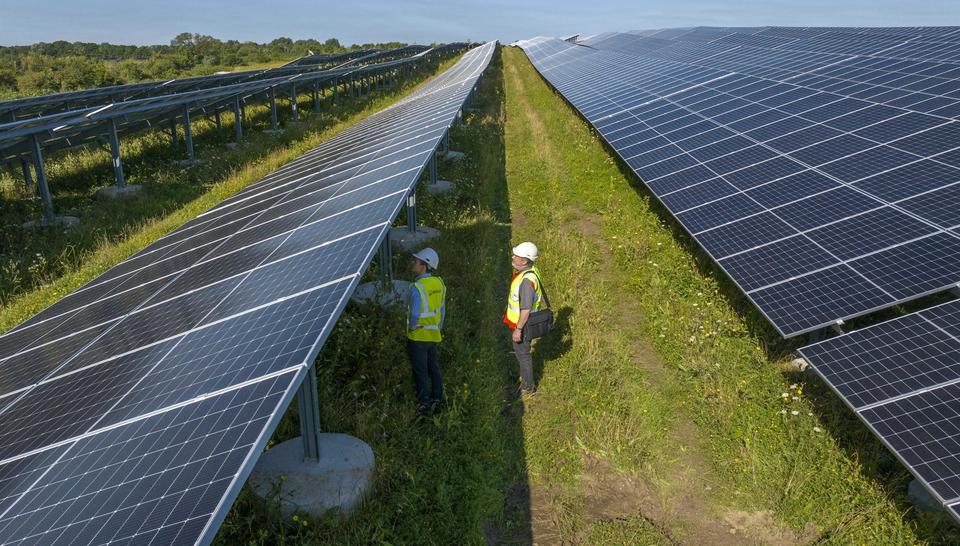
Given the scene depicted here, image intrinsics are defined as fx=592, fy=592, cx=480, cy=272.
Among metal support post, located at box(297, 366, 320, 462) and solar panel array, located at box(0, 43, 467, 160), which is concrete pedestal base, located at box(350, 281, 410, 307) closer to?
metal support post, located at box(297, 366, 320, 462)

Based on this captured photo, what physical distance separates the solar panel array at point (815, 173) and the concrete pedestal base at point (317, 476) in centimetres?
523

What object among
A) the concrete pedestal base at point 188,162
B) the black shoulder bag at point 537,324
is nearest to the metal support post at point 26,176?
the concrete pedestal base at point 188,162

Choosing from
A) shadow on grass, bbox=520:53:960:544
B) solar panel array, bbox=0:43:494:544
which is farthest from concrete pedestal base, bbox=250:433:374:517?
shadow on grass, bbox=520:53:960:544

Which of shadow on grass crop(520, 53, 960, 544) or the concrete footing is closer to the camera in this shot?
shadow on grass crop(520, 53, 960, 544)

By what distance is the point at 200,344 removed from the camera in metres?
5.32

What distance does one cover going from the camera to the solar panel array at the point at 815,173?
25.1ft

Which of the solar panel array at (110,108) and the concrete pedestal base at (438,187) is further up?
the solar panel array at (110,108)

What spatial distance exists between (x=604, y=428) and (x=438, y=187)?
1065 centimetres

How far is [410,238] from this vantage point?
12742 millimetres

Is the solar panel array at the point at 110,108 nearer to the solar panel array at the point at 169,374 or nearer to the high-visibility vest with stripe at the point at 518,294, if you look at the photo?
the solar panel array at the point at 169,374

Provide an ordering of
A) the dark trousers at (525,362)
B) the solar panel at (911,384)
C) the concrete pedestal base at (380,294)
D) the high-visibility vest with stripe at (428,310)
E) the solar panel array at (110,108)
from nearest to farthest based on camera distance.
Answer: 1. the solar panel at (911,384)
2. the high-visibility vest with stripe at (428,310)
3. the dark trousers at (525,362)
4. the concrete pedestal base at (380,294)
5. the solar panel array at (110,108)

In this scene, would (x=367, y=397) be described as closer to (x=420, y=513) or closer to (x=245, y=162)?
(x=420, y=513)

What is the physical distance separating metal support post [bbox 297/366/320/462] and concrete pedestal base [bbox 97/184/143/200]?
50.7 feet

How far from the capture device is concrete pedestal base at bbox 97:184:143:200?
18.1m
